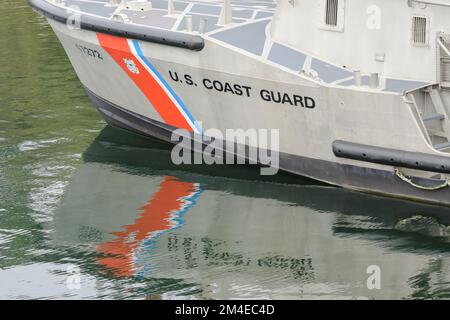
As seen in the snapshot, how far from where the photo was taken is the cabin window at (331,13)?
1103 centimetres

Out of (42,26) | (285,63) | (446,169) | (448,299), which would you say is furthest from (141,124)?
(42,26)

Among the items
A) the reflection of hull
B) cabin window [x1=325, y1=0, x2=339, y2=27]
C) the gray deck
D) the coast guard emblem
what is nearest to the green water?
the reflection of hull

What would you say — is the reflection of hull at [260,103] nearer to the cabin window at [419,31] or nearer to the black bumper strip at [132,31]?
the black bumper strip at [132,31]

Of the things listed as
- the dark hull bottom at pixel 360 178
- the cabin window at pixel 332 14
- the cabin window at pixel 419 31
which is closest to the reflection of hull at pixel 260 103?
the dark hull bottom at pixel 360 178

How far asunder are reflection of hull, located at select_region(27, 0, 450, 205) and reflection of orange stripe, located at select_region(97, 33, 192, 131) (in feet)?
0.04

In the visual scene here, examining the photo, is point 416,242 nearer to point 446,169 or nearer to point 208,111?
point 446,169

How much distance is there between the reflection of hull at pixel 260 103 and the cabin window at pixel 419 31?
0.70m

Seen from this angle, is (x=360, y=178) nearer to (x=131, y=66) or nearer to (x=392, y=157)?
(x=392, y=157)

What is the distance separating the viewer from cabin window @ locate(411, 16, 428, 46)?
1054 cm

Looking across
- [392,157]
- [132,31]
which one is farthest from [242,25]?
[392,157]

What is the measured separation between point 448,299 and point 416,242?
4.20ft

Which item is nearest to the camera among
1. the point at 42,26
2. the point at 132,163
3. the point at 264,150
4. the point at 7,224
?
the point at 7,224

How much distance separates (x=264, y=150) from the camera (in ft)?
38.0

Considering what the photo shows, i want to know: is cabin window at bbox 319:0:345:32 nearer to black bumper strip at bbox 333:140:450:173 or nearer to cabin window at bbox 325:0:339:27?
cabin window at bbox 325:0:339:27
